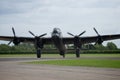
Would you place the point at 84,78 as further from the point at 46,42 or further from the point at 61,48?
the point at 46,42

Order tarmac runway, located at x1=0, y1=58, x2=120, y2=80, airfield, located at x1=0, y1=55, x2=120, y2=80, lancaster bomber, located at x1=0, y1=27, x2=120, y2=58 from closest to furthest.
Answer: tarmac runway, located at x1=0, y1=58, x2=120, y2=80 < airfield, located at x1=0, y1=55, x2=120, y2=80 < lancaster bomber, located at x1=0, y1=27, x2=120, y2=58

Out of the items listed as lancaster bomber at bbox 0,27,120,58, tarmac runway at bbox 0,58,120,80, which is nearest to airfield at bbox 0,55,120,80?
tarmac runway at bbox 0,58,120,80

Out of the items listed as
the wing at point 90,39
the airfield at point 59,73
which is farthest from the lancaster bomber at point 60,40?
the airfield at point 59,73

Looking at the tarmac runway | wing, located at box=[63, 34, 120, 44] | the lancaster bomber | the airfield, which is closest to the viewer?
the tarmac runway

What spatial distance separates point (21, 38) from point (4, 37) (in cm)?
419

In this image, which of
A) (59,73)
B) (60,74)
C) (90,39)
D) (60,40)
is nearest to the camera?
(60,74)

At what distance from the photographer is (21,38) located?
181 feet

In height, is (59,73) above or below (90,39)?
below

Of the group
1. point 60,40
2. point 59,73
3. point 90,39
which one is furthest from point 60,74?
point 90,39

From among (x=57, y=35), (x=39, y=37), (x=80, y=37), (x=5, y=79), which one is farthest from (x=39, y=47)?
Result: (x=5, y=79)

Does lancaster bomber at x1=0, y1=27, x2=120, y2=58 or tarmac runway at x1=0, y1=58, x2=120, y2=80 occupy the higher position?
lancaster bomber at x1=0, y1=27, x2=120, y2=58

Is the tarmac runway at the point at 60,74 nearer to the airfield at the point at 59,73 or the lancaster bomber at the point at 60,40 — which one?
the airfield at the point at 59,73

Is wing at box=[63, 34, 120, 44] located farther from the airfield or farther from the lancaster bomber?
the airfield

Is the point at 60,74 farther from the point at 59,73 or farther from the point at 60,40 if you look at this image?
the point at 60,40
